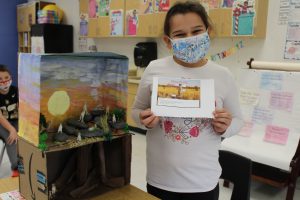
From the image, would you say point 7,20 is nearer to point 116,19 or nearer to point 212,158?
point 116,19

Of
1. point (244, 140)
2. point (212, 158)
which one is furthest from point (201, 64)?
point (244, 140)

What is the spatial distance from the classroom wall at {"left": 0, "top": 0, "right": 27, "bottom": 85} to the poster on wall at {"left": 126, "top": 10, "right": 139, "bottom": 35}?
11.7ft

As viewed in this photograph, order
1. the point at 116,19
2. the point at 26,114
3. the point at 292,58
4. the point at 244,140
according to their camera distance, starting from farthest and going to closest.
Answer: the point at 116,19 → the point at 292,58 → the point at 244,140 → the point at 26,114

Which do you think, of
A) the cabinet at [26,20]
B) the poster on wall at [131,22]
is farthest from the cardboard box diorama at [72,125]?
the cabinet at [26,20]

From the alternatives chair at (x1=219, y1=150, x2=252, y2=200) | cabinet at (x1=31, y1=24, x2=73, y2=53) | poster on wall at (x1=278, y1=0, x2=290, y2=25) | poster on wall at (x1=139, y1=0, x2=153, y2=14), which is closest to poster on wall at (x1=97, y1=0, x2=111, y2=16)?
poster on wall at (x1=139, y1=0, x2=153, y2=14)

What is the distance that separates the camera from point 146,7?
14.8 ft

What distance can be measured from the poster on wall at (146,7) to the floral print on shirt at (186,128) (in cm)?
351

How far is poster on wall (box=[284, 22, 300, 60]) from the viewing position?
3.31 meters

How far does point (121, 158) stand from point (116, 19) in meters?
4.13

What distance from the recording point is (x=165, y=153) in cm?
120

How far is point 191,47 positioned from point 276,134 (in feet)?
6.91

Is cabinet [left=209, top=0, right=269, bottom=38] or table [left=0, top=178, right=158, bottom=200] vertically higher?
cabinet [left=209, top=0, right=269, bottom=38]

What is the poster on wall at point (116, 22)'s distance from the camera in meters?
4.98

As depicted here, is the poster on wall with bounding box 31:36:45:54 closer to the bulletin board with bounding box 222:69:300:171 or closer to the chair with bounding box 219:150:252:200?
the bulletin board with bounding box 222:69:300:171
